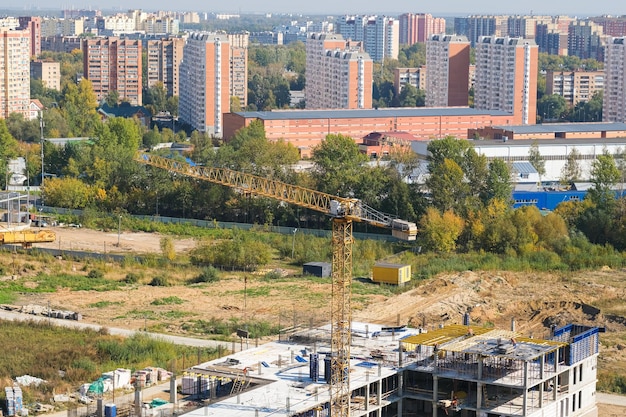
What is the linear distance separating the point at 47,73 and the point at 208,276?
51462 millimetres

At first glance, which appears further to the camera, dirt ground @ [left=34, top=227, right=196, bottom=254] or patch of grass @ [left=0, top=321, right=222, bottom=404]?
dirt ground @ [left=34, top=227, right=196, bottom=254]

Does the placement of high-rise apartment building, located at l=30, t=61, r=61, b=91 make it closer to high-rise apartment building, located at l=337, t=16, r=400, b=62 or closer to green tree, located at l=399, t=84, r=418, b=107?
green tree, located at l=399, t=84, r=418, b=107

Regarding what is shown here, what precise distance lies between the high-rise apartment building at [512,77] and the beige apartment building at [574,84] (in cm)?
1174

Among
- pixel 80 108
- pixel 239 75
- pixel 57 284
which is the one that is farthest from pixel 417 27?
pixel 57 284

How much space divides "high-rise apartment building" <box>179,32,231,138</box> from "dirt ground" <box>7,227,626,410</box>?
30.3 metres

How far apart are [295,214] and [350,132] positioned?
18572 millimetres

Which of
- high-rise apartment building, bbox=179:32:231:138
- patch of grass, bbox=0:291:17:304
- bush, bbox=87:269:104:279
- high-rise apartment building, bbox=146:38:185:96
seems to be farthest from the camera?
high-rise apartment building, bbox=146:38:185:96

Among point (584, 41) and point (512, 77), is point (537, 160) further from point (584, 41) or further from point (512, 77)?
point (584, 41)

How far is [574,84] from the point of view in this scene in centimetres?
7775

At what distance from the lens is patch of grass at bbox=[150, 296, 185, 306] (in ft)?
91.9

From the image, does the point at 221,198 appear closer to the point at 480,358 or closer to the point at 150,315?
the point at 150,315

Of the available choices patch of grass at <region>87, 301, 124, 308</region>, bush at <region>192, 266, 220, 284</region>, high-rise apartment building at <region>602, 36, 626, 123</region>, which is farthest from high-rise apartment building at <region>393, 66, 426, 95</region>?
patch of grass at <region>87, 301, 124, 308</region>

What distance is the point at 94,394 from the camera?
20.2 metres

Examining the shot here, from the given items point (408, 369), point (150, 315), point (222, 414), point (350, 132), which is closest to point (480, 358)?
point (408, 369)
